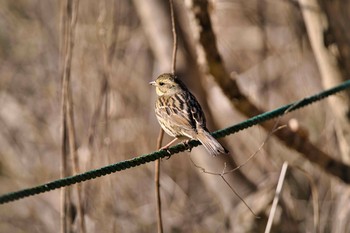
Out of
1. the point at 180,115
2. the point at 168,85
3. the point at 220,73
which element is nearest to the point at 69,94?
the point at 180,115

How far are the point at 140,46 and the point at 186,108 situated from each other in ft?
12.2

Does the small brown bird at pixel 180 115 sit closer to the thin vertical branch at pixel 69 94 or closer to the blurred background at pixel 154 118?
the thin vertical branch at pixel 69 94

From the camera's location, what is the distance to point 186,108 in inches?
186

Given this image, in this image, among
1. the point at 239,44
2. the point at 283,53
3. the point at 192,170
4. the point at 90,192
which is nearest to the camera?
the point at 90,192

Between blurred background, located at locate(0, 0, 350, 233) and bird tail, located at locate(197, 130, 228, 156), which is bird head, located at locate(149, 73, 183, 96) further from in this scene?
bird tail, located at locate(197, 130, 228, 156)

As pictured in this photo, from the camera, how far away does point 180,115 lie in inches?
182

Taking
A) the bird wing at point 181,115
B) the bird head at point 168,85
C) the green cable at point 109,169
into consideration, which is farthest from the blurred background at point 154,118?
the green cable at point 109,169

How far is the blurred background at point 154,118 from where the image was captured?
6574 mm

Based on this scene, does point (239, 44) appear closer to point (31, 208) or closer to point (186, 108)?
point (31, 208)

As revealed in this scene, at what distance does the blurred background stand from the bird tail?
1.79 meters

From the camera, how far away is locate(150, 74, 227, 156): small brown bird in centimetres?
416

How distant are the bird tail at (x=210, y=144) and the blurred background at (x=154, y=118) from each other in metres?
1.79

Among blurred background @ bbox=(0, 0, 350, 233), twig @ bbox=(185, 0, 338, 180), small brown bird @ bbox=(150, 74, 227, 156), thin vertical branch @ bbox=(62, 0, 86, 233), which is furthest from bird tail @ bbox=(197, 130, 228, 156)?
blurred background @ bbox=(0, 0, 350, 233)

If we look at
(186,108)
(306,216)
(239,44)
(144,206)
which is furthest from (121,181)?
(186,108)
